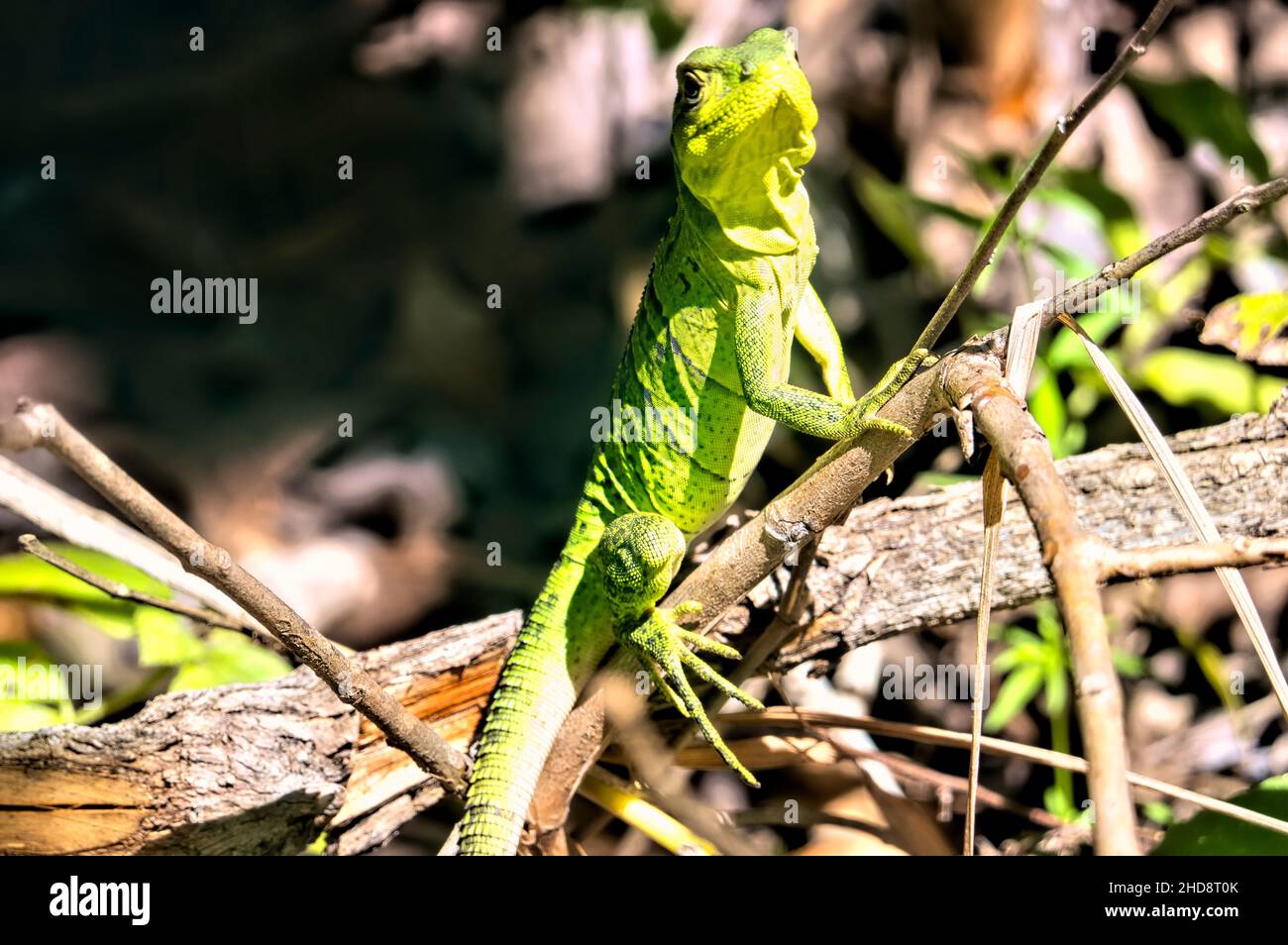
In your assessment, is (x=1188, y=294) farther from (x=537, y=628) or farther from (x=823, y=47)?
(x=537, y=628)

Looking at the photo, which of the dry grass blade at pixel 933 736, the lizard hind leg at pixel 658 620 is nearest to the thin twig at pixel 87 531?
the lizard hind leg at pixel 658 620

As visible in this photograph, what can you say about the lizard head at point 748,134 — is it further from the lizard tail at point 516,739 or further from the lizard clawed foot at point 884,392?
the lizard tail at point 516,739

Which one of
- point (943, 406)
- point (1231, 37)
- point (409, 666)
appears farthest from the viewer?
point (1231, 37)

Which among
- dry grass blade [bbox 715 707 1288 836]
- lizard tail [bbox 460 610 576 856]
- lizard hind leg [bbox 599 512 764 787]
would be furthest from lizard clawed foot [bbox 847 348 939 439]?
lizard tail [bbox 460 610 576 856]

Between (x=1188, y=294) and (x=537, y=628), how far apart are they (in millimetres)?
3289

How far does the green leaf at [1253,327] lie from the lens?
2.83 m

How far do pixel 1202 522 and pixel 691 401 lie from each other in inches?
Answer: 64.7

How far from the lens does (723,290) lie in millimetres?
3092

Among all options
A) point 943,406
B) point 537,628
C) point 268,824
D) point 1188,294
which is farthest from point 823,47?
point 268,824

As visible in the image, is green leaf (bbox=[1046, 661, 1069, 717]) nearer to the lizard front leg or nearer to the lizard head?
the lizard front leg

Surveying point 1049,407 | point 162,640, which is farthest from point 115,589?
point 1049,407

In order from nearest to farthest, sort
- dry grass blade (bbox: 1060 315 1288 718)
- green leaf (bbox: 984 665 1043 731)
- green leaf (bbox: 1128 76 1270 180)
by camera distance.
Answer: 1. dry grass blade (bbox: 1060 315 1288 718)
2. green leaf (bbox: 984 665 1043 731)
3. green leaf (bbox: 1128 76 1270 180)

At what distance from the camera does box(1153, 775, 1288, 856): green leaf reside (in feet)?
8.24

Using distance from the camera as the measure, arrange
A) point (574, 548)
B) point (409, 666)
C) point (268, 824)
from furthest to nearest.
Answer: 1. point (574, 548)
2. point (409, 666)
3. point (268, 824)
